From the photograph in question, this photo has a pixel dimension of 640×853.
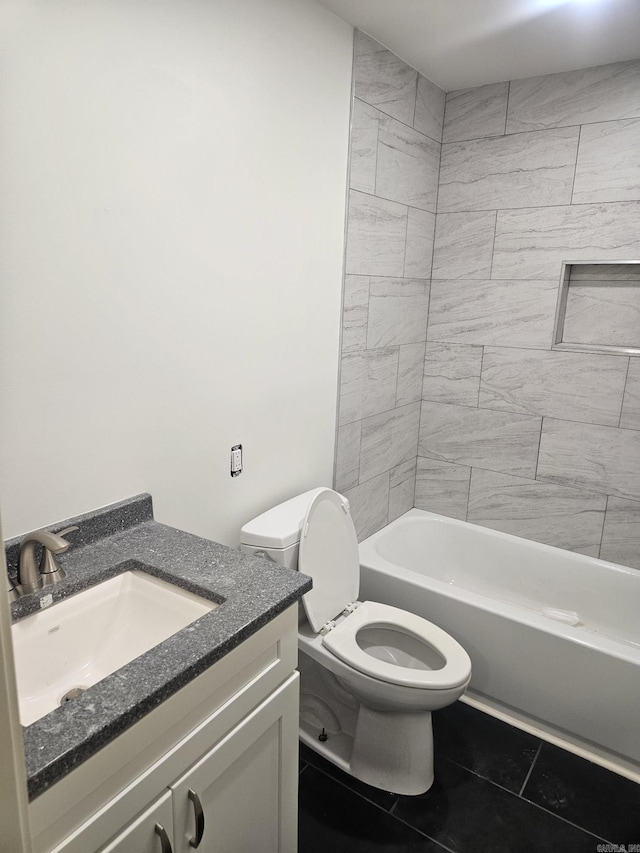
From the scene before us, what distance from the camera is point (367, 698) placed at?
1.85 meters

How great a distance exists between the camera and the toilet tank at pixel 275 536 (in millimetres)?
1848

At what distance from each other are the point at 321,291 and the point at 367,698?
4.66 feet

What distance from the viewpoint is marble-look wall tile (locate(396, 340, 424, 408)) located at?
2.77m

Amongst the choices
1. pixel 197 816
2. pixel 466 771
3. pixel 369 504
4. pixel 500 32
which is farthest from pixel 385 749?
pixel 500 32

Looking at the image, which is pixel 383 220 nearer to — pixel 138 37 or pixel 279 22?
pixel 279 22

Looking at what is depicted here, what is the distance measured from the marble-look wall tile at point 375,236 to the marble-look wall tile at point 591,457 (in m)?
1.05

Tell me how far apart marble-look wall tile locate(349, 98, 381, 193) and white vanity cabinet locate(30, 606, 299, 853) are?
5.46 ft

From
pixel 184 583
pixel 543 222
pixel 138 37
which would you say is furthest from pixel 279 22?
pixel 184 583

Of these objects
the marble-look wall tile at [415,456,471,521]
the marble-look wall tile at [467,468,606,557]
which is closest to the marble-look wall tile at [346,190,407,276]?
the marble-look wall tile at [415,456,471,521]

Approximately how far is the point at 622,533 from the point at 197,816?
7.21 feet

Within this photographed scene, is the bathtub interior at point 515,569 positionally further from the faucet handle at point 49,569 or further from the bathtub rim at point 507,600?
the faucet handle at point 49,569

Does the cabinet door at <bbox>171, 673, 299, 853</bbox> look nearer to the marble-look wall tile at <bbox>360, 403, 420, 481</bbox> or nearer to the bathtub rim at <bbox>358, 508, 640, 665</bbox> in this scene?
the bathtub rim at <bbox>358, 508, 640, 665</bbox>

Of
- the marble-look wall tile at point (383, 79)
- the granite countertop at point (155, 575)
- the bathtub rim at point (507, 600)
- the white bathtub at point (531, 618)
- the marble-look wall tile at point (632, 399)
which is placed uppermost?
the marble-look wall tile at point (383, 79)

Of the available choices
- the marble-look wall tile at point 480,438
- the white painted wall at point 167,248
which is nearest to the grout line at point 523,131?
the white painted wall at point 167,248
